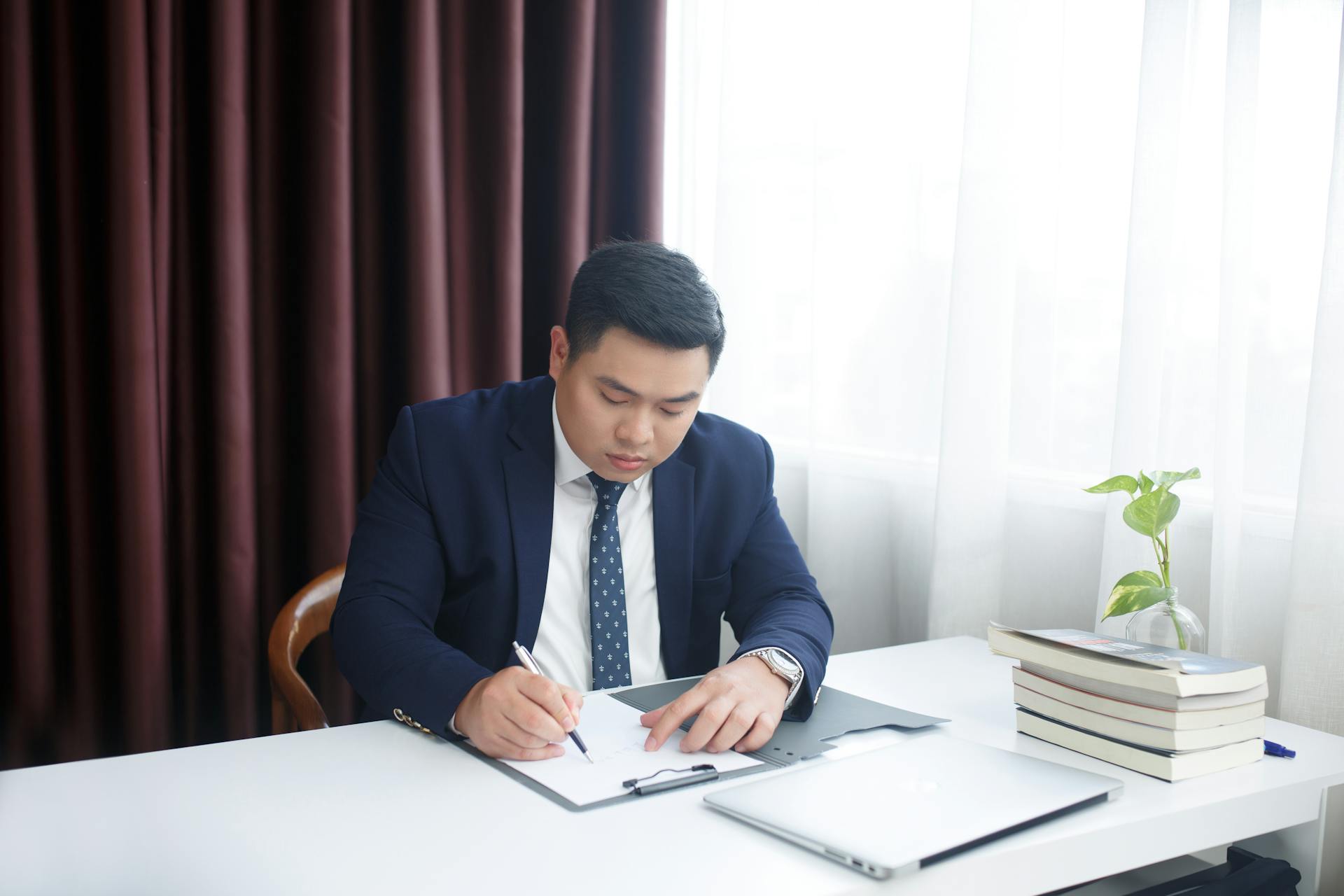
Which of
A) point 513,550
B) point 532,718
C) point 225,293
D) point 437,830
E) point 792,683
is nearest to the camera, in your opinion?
point 437,830

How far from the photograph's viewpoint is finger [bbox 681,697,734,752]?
1097mm

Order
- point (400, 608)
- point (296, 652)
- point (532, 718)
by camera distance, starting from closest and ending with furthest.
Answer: point (532, 718), point (400, 608), point (296, 652)

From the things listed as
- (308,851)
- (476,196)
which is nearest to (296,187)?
(476,196)

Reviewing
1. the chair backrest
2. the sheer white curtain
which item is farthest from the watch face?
the chair backrest

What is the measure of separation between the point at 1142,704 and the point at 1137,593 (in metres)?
0.25

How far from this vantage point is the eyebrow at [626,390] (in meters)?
1.36

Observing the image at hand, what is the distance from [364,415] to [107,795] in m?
1.33

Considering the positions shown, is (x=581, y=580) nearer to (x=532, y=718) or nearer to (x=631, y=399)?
(x=631, y=399)

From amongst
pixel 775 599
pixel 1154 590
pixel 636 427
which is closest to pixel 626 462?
pixel 636 427

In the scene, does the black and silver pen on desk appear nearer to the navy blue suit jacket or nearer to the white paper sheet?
the white paper sheet

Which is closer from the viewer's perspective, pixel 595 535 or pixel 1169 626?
pixel 1169 626

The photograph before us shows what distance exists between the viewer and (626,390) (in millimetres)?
1364

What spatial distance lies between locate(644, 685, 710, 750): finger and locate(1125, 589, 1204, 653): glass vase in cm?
60

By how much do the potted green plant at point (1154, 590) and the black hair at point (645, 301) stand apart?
0.57 metres
